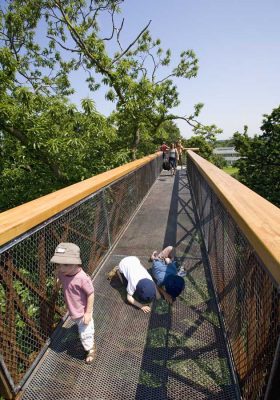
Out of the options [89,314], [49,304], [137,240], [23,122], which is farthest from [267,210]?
[23,122]

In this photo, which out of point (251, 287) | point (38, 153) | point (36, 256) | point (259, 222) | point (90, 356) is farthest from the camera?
point (38, 153)

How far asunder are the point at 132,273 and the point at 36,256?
4.06 feet

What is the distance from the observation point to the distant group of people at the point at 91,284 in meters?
2.44

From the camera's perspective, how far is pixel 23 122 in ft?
26.9

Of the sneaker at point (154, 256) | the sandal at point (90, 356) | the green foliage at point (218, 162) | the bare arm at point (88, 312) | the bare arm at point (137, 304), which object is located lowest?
the green foliage at point (218, 162)

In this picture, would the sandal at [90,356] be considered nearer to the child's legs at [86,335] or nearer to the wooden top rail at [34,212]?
the child's legs at [86,335]

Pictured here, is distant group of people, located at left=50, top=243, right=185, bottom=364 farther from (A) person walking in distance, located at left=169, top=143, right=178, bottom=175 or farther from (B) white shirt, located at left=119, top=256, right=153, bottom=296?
(A) person walking in distance, located at left=169, top=143, right=178, bottom=175

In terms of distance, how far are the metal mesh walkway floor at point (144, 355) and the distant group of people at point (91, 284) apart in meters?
0.12

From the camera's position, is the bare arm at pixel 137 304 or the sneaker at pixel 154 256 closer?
the bare arm at pixel 137 304

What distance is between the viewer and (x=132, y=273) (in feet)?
11.6

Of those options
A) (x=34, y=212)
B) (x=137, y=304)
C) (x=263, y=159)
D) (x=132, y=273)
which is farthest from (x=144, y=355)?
(x=263, y=159)

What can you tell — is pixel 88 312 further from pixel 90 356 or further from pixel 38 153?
pixel 38 153

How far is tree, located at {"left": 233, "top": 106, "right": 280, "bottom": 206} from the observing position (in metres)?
19.9

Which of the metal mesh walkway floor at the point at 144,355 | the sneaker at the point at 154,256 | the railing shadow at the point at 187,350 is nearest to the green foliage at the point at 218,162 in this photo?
the sneaker at the point at 154,256
